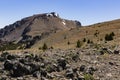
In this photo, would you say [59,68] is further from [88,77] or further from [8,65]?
[8,65]

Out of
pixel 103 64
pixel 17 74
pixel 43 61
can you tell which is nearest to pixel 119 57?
pixel 103 64

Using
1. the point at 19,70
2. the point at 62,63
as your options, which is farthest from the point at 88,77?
the point at 19,70

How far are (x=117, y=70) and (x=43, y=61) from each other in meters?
7.83

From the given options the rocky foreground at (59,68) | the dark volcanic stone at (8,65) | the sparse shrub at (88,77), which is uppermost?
the dark volcanic stone at (8,65)

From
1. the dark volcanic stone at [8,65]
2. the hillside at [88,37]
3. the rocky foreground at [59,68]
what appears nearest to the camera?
the rocky foreground at [59,68]

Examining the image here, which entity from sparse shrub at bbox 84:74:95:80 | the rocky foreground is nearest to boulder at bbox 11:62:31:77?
the rocky foreground

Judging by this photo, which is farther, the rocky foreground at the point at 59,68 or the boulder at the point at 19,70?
the boulder at the point at 19,70

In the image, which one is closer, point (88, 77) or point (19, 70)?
point (88, 77)

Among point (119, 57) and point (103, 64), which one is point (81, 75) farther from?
point (119, 57)

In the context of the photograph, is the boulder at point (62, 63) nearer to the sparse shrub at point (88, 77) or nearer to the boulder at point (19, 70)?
the sparse shrub at point (88, 77)

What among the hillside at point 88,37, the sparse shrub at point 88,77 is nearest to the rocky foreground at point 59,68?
the sparse shrub at point 88,77

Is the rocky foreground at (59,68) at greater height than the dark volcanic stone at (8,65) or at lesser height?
lesser

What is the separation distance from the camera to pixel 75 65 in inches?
1523

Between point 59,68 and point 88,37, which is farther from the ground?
point 59,68
